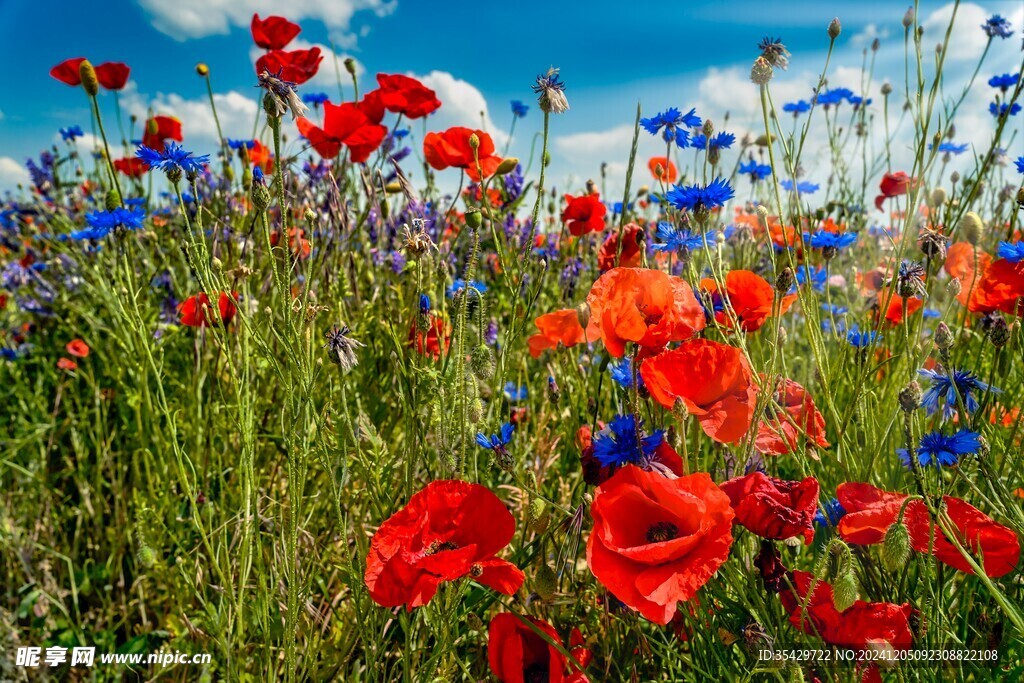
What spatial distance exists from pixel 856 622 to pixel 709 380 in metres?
0.34

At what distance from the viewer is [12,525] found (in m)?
1.82

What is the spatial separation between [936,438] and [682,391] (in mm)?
313

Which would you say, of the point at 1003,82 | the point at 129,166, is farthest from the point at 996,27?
the point at 129,166

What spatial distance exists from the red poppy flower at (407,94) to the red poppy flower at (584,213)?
1.54 feet

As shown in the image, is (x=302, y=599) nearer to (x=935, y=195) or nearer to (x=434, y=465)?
(x=434, y=465)

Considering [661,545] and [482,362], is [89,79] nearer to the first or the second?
[482,362]

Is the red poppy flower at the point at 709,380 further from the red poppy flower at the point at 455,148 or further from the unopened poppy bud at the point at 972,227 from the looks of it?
the red poppy flower at the point at 455,148

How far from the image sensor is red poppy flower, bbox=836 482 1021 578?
793 mm

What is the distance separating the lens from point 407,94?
1777 mm

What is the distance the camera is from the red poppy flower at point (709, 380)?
2.95 ft

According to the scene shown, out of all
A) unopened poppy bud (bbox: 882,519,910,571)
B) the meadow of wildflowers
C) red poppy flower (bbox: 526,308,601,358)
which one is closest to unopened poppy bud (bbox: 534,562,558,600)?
the meadow of wildflowers

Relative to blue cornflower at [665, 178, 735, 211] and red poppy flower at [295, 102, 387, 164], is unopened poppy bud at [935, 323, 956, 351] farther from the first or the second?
red poppy flower at [295, 102, 387, 164]

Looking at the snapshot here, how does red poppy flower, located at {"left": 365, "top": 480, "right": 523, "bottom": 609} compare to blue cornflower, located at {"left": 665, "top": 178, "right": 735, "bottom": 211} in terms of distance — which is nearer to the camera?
red poppy flower, located at {"left": 365, "top": 480, "right": 523, "bottom": 609}

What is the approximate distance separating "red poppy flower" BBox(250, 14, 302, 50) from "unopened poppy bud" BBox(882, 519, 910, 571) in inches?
75.1
